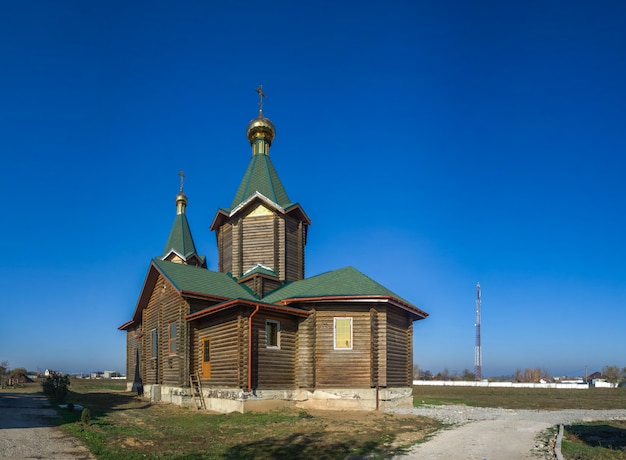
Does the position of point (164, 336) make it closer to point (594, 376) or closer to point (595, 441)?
point (595, 441)

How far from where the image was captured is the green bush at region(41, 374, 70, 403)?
24641mm

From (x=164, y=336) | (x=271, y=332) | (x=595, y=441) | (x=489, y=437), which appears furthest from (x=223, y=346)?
(x=595, y=441)

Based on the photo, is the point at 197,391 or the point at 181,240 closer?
the point at 197,391

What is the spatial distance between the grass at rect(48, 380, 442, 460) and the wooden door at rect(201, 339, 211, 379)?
2.13 metres

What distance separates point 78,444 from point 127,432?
201 centimetres

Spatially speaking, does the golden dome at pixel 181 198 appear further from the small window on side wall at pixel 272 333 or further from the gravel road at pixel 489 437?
the gravel road at pixel 489 437

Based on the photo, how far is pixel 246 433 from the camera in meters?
15.2

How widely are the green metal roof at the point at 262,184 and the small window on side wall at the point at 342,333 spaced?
830 cm

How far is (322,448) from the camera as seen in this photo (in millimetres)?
12703

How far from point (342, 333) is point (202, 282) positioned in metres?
7.55

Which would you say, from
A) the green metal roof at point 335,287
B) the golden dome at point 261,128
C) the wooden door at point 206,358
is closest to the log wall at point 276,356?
the green metal roof at point 335,287

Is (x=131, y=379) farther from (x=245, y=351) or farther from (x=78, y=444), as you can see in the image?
(x=78, y=444)

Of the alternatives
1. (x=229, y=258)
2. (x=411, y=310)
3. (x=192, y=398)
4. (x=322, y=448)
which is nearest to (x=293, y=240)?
(x=229, y=258)

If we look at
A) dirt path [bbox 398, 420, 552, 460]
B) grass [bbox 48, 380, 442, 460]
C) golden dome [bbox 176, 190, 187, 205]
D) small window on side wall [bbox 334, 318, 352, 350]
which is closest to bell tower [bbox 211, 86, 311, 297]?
small window on side wall [bbox 334, 318, 352, 350]
